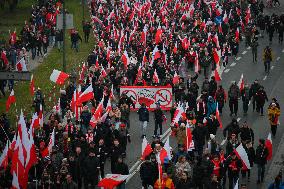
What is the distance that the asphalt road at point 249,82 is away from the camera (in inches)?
1086

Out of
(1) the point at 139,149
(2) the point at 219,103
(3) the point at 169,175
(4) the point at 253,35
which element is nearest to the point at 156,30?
(4) the point at 253,35

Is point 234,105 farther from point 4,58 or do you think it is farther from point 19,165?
point 19,165

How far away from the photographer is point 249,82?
39312mm

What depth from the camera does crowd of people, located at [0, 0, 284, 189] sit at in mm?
23359

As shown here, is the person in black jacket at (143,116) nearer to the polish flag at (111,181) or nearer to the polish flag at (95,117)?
the polish flag at (95,117)

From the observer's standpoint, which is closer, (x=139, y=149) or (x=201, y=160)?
(x=201, y=160)

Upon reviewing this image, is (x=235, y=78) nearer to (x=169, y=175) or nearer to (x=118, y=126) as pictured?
(x=118, y=126)

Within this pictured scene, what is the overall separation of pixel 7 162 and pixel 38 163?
0.85m

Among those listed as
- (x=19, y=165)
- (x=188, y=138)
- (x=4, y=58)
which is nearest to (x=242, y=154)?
(x=188, y=138)

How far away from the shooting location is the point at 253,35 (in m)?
44.3

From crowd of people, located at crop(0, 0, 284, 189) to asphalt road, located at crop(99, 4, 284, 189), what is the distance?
37cm

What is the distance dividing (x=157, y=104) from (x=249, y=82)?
33.1ft

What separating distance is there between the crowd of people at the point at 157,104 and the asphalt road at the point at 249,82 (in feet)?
1.22

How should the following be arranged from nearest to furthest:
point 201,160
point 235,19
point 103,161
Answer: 1. point 201,160
2. point 103,161
3. point 235,19
